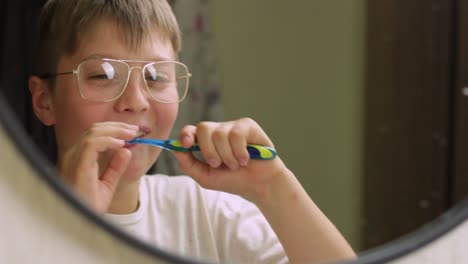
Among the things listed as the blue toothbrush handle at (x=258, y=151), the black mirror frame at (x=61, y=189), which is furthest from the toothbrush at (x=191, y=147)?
the black mirror frame at (x=61, y=189)

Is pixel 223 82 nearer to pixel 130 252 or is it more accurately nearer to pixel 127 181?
pixel 127 181

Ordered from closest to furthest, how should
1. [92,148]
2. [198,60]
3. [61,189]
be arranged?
[61,189] < [92,148] < [198,60]

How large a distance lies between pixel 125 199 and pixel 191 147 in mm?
76

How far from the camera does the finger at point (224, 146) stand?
1.45 ft

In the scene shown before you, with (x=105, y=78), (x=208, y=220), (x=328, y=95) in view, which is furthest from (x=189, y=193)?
(x=328, y=95)

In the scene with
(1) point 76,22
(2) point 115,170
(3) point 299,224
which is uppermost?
(1) point 76,22

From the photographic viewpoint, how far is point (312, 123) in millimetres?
606

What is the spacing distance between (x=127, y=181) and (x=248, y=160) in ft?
0.38

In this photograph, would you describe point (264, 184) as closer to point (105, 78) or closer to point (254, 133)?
point (254, 133)

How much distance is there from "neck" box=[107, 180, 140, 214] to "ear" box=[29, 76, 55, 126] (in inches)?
3.2

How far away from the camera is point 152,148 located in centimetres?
44

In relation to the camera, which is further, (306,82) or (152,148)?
(306,82)

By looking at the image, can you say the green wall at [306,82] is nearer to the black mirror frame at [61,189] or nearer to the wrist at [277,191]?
the wrist at [277,191]

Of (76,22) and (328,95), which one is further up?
(76,22)
